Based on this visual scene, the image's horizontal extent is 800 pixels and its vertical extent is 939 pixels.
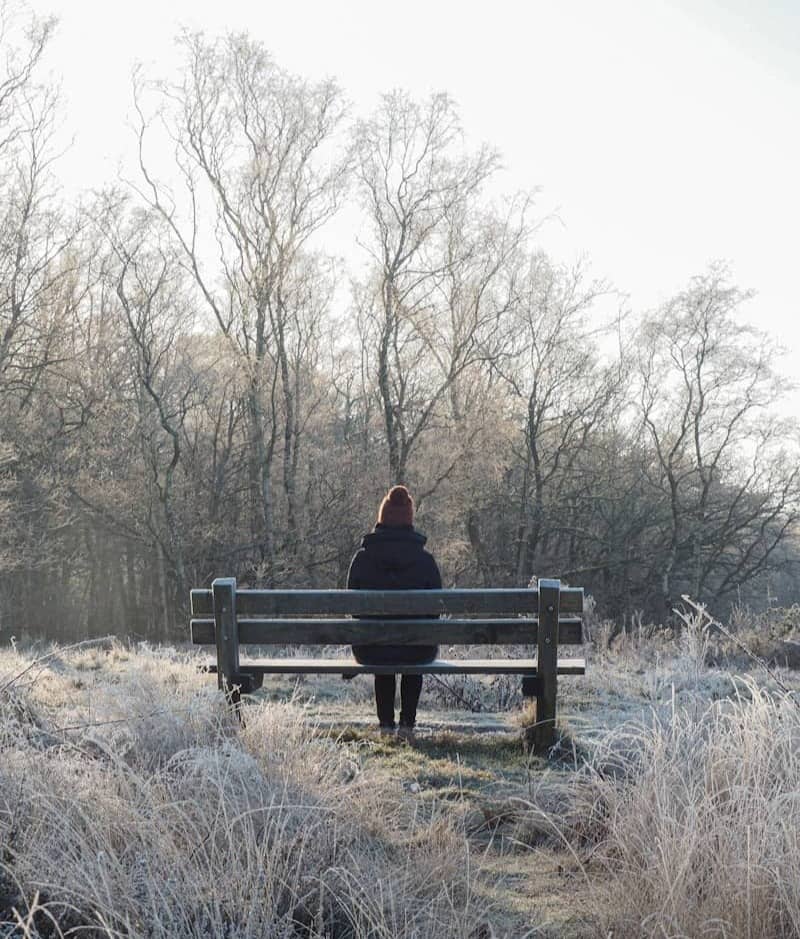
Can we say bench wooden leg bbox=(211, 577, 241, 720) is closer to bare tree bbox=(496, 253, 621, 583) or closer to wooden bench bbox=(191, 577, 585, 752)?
wooden bench bbox=(191, 577, 585, 752)

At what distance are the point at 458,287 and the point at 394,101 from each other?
5.58 meters

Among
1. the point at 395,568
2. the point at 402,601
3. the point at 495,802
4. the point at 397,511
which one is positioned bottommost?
the point at 495,802

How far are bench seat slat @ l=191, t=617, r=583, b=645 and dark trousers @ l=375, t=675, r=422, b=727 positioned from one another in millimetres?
637

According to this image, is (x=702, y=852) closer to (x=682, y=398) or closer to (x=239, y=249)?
(x=239, y=249)

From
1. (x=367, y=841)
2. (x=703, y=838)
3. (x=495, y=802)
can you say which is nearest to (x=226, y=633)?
(x=495, y=802)

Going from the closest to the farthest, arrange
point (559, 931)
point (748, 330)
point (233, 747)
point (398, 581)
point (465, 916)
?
point (465, 916) → point (559, 931) → point (233, 747) → point (398, 581) → point (748, 330)

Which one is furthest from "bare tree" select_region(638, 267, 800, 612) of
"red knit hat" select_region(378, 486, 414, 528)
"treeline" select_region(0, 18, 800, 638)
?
"red knit hat" select_region(378, 486, 414, 528)

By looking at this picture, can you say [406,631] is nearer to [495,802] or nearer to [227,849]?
[495,802]

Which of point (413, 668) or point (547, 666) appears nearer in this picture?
point (547, 666)

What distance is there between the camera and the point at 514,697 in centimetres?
755

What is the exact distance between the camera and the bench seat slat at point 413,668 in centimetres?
540

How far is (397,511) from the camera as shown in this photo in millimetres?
6254

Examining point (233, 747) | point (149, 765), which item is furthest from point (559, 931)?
point (149, 765)

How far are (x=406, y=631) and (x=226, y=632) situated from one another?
3.31 ft
